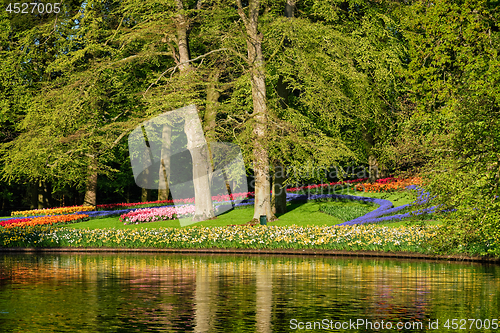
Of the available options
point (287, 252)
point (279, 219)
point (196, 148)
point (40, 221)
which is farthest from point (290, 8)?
point (40, 221)

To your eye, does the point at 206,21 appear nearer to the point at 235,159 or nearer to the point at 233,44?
the point at 233,44

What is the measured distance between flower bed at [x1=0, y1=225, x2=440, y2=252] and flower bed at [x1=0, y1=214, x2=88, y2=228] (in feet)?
8.66

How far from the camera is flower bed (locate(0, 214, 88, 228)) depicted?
26881 mm

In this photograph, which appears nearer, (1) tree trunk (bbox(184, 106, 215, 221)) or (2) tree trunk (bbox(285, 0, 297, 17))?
(1) tree trunk (bbox(184, 106, 215, 221))

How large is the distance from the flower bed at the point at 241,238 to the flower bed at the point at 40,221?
8.66 feet

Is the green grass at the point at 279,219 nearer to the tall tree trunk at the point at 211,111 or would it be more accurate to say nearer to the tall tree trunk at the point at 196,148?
the tall tree trunk at the point at 196,148

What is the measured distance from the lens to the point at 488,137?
13031 millimetres

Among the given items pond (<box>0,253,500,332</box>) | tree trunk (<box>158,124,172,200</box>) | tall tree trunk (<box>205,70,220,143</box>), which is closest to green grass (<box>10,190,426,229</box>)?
tall tree trunk (<box>205,70,220,143</box>)

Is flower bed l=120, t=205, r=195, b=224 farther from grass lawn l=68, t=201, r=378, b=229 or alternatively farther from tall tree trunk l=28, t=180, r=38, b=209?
tall tree trunk l=28, t=180, r=38, b=209

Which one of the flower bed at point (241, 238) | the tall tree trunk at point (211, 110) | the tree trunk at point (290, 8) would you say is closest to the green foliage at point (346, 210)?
the flower bed at point (241, 238)

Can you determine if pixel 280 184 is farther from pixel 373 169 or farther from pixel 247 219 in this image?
pixel 373 169

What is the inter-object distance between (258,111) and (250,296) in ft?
43.3

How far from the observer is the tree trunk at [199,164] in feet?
83.8

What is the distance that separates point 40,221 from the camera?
2762 cm
